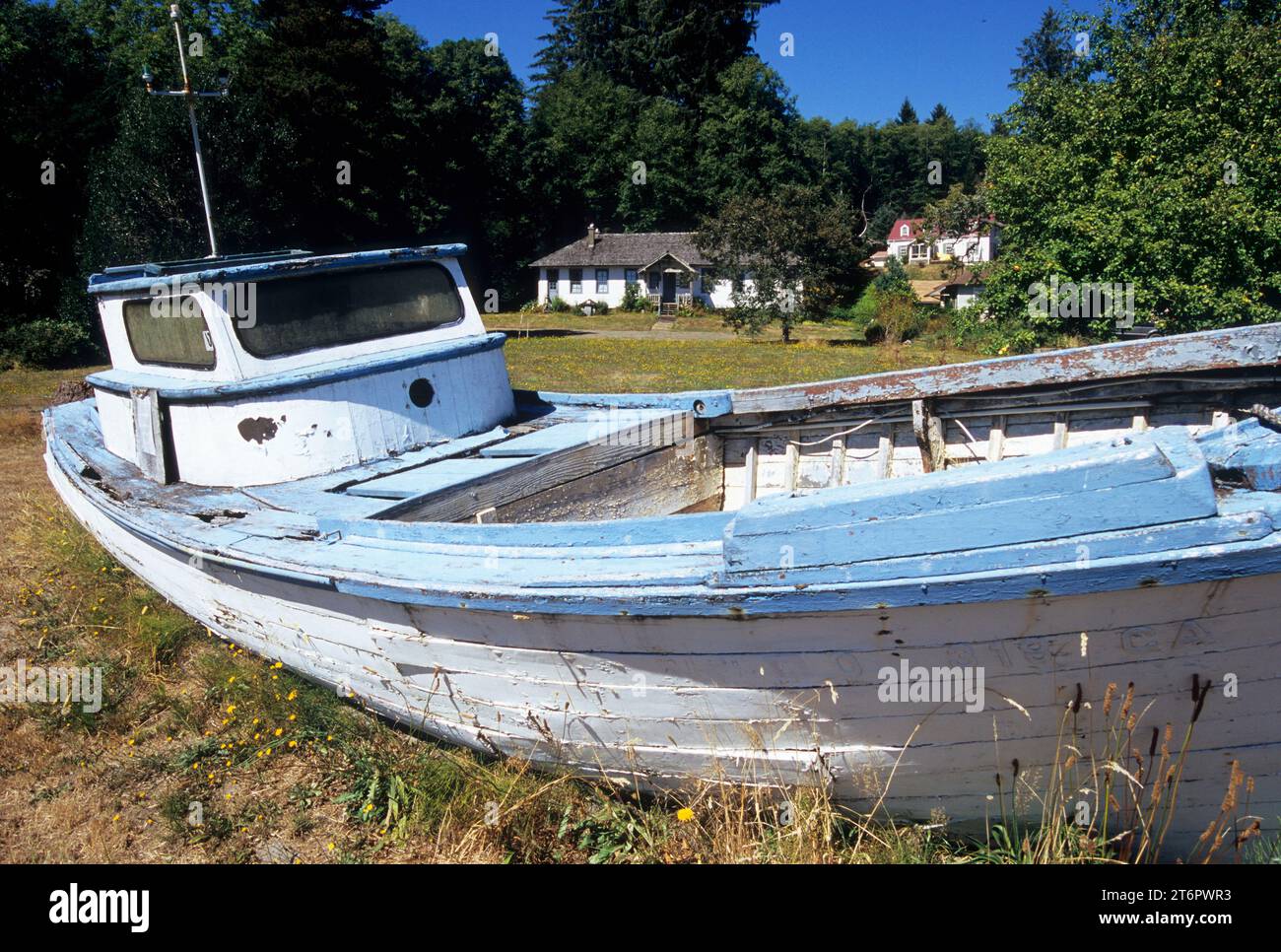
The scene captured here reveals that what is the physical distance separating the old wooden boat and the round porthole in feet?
0.11

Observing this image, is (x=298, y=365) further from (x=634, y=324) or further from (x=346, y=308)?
(x=634, y=324)

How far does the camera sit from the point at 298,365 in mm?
5469

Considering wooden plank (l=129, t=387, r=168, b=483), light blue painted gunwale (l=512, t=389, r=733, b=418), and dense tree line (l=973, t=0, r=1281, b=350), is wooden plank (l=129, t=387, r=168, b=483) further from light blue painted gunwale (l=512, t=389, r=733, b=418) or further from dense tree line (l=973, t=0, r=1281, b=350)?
dense tree line (l=973, t=0, r=1281, b=350)

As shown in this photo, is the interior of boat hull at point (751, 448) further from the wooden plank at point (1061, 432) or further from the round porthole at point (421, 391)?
the round porthole at point (421, 391)

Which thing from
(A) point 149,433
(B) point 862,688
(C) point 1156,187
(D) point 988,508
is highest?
(C) point 1156,187

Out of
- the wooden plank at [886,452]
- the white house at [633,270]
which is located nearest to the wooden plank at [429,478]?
the wooden plank at [886,452]

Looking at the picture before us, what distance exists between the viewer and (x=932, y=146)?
78688mm

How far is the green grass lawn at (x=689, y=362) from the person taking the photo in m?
18.9

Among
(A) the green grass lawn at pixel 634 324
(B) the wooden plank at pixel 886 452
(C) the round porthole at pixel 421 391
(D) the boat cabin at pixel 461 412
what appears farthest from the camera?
(A) the green grass lawn at pixel 634 324

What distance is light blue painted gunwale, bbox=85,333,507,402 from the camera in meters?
5.16

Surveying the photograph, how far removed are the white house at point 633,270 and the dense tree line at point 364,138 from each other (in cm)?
330

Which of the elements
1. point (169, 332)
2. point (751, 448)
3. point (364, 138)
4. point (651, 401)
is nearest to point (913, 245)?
point (364, 138)

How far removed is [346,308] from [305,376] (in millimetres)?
794

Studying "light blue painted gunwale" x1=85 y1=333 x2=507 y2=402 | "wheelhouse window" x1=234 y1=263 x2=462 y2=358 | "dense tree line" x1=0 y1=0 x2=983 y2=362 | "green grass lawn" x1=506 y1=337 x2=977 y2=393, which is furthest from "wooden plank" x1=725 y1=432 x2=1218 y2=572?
"dense tree line" x1=0 y1=0 x2=983 y2=362
